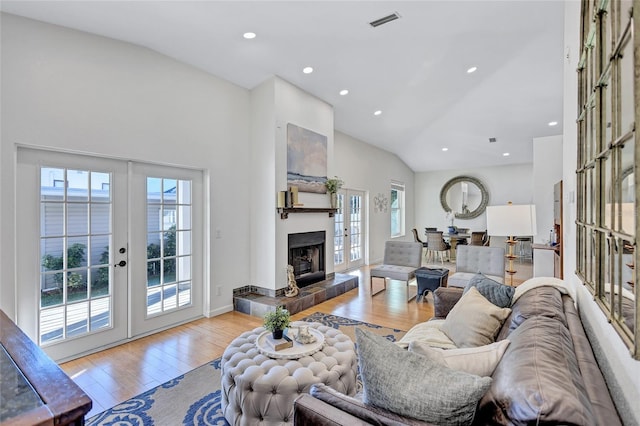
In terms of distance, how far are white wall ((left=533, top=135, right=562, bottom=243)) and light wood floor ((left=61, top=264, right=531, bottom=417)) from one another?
3044mm

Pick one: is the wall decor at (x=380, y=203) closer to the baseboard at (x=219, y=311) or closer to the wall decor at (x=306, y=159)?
the wall decor at (x=306, y=159)

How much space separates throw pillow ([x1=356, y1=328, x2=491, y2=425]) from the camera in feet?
3.20

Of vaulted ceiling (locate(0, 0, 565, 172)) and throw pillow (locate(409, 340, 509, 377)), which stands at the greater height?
vaulted ceiling (locate(0, 0, 565, 172))

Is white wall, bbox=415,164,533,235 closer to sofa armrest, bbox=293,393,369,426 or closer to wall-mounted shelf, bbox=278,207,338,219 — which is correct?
wall-mounted shelf, bbox=278,207,338,219

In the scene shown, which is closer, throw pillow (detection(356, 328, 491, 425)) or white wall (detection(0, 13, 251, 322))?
throw pillow (detection(356, 328, 491, 425))

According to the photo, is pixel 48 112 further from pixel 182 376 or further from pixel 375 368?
pixel 375 368

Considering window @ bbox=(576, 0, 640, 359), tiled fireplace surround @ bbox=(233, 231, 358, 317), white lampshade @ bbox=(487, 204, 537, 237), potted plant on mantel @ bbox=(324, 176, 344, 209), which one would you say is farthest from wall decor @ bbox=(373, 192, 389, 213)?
window @ bbox=(576, 0, 640, 359)

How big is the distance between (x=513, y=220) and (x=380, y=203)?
507 cm

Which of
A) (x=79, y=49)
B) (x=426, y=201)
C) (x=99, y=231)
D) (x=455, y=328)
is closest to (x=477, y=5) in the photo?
(x=455, y=328)

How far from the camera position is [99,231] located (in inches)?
127

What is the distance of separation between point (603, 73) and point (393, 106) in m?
4.97

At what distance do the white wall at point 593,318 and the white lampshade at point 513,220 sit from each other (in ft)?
2.73

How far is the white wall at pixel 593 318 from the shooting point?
0.96 metres

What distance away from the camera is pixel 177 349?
3.22 m
